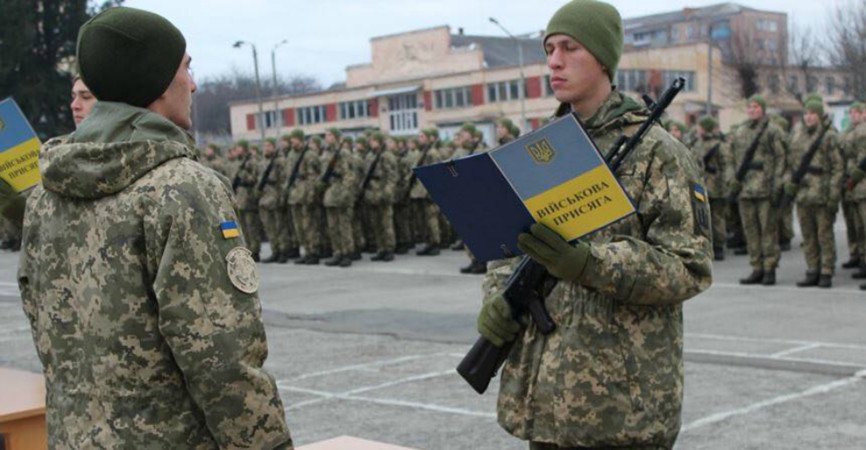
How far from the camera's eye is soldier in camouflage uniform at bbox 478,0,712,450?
3357 mm

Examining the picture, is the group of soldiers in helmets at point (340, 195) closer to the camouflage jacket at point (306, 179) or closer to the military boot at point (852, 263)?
the camouflage jacket at point (306, 179)

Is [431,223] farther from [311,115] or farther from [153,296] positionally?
[311,115]

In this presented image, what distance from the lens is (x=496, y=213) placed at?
3.31m

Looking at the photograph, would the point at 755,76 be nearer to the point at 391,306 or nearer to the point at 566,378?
the point at 391,306

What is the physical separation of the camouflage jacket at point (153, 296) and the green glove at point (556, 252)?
0.83 meters

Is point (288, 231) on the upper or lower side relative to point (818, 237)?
lower

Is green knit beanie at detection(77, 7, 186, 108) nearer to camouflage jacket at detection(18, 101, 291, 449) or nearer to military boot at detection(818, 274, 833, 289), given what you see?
camouflage jacket at detection(18, 101, 291, 449)

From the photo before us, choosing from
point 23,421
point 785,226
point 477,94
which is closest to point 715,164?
point 785,226

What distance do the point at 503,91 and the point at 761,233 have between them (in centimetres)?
6131

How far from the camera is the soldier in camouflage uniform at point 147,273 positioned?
2.63m

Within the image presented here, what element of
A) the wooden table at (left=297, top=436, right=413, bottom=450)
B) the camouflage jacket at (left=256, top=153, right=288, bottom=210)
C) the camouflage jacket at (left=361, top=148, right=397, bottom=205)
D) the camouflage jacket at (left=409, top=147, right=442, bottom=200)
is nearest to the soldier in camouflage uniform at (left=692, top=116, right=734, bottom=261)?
the camouflage jacket at (left=409, top=147, right=442, bottom=200)

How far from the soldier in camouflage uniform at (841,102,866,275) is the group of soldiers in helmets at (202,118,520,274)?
6.41m

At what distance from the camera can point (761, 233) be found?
13.9 m

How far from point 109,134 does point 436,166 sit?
2.95 feet
